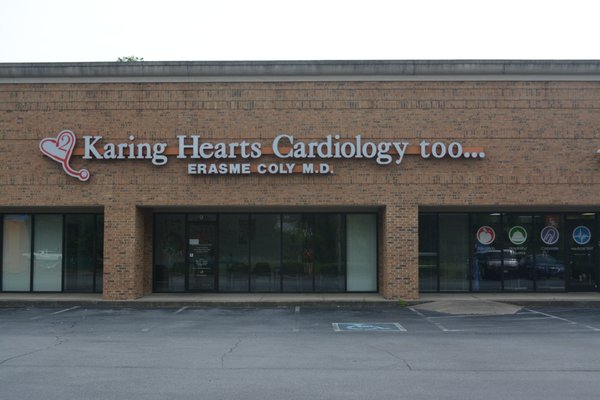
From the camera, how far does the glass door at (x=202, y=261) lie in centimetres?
2072

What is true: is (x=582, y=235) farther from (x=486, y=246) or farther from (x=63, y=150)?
(x=63, y=150)

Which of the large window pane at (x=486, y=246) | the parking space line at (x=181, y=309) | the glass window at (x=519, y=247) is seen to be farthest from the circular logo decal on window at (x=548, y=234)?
Answer: the parking space line at (x=181, y=309)

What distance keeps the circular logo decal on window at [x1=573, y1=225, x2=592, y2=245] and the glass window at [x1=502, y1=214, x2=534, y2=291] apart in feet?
4.78

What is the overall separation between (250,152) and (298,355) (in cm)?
899

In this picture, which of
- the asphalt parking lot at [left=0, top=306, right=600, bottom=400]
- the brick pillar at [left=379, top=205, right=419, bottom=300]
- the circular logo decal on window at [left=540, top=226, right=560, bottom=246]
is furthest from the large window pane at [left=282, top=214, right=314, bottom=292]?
the circular logo decal on window at [left=540, top=226, right=560, bottom=246]

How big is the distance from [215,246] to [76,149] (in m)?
5.29

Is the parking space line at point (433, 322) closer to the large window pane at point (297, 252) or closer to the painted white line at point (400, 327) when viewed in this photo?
the painted white line at point (400, 327)

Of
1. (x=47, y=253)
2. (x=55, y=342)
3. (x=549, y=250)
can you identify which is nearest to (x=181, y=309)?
(x=55, y=342)

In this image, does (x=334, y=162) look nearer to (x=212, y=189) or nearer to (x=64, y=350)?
(x=212, y=189)

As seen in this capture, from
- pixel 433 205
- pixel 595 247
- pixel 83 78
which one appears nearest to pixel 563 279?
pixel 595 247

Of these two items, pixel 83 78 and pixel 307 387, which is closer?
pixel 307 387

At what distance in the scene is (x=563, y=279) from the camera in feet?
67.8

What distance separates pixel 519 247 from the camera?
67.8ft

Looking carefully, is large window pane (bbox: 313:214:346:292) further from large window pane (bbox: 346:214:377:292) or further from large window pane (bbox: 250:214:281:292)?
large window pane (bbox: 250:214:281:292)
